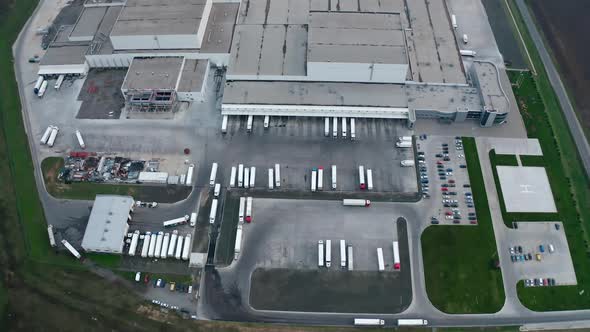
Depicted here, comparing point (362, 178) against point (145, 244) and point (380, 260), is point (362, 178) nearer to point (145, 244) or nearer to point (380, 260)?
point (380, 260)

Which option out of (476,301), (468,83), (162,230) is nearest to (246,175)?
(162,230)

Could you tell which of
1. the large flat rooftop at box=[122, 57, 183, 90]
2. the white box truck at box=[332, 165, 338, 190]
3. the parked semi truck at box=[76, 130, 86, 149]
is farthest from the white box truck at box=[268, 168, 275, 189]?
the parked semi truck at box=[76, 130, 86, 149]

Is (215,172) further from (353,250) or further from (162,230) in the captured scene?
(353,250)

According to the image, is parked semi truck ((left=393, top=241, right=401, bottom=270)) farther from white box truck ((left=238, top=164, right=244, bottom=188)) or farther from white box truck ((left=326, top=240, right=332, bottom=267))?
white box truck ((left=238, top=164, right=244, bottom=188))

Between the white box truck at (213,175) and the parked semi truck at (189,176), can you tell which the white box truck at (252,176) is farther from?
the parked semi truck at (189,176)

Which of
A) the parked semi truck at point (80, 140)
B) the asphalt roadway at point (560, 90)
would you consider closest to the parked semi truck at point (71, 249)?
the parked semi truck at point (80, 140)
